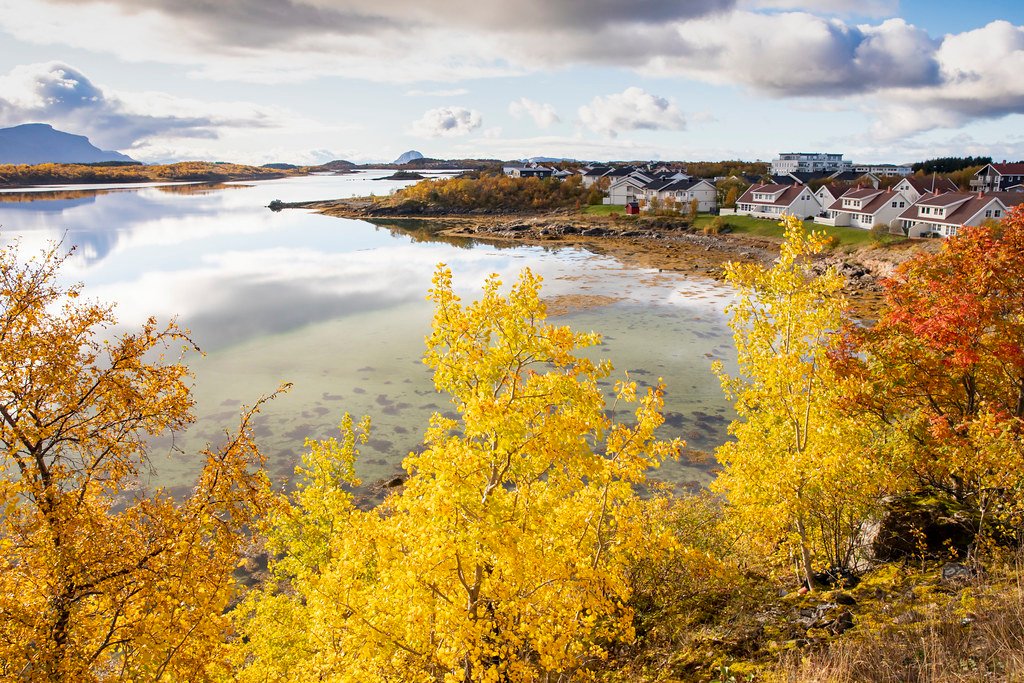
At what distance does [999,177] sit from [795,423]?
14759cm

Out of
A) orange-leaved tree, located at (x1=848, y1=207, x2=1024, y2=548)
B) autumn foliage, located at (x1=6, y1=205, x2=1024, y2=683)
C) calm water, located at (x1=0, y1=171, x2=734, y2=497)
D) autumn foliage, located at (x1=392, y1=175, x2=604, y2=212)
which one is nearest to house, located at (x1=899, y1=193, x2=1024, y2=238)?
calm water, located at (x1=0, y1=171, x2=734, y2=497)

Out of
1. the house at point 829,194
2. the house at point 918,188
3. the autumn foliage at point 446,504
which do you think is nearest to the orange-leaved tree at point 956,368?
the autumn foliage at point 446,504

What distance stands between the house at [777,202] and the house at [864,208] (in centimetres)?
503

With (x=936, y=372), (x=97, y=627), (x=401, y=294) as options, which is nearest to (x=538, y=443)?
(x=97, y=627)

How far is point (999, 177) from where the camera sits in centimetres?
12288

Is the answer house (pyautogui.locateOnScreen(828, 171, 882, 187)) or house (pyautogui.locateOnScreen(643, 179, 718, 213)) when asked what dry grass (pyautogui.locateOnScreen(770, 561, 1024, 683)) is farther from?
house (pyautogui.locateOnScreen(828, 171, 882, 187))

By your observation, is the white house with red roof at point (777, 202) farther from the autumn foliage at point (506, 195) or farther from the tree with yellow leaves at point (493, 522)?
the tree with yellow leaves at point (493, 522)

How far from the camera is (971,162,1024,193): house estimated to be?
12219 centimetres

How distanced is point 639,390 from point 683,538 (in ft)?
70.3

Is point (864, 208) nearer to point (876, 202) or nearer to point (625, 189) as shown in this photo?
point (876, 202)

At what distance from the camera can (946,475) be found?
17.7 metres

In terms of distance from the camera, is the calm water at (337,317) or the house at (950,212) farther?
the house at (950,212)

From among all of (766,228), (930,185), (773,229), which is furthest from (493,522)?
(930,185)

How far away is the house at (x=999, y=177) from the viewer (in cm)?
12219
